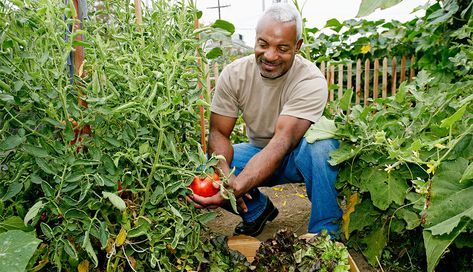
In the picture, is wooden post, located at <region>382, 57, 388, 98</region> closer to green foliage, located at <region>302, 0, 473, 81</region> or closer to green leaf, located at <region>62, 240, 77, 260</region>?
green foliage, located at <region>302, 0, 473, 81</region>

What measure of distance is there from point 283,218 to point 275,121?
0.71 m

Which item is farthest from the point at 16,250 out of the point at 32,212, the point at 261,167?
the point at 261,167

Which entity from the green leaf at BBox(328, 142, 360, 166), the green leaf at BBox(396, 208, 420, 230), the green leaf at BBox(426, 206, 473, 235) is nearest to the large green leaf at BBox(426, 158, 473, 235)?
the green leaf at BBox(426, 206, 473, 235)

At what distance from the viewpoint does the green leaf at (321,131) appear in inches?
87.8

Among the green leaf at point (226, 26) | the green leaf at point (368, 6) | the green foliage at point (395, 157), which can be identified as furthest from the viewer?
the green leaf at point (226, 26)

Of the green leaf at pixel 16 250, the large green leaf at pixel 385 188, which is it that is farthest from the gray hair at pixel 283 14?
the green leaf at pixel 16 250

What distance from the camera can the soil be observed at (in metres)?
2.74

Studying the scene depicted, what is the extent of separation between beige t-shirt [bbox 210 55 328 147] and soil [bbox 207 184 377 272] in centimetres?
54

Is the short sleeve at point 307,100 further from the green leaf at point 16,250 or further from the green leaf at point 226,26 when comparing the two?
the green leaf at point 16,250

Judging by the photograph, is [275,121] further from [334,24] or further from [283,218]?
[334,24]

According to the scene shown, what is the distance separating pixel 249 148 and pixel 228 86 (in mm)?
382

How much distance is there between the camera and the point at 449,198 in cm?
140

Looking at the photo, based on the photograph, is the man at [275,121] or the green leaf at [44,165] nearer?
the green leaf at [44,165]

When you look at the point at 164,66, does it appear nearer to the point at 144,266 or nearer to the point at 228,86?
the point at 144,266
